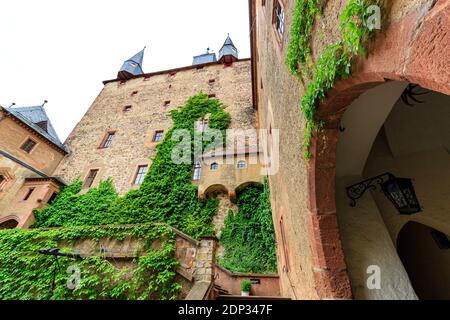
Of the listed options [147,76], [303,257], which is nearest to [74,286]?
[303,257]

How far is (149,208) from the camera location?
37.2 ft

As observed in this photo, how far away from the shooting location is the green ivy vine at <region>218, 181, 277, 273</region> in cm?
838

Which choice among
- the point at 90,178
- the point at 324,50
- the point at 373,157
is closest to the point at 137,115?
the point at 90,178

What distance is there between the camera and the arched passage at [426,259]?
3.90 meters

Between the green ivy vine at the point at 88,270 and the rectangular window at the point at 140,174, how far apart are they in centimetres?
646

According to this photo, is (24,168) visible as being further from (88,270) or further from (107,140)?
(88,270)

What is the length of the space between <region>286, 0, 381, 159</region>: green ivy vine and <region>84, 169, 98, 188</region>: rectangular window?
14977 mm

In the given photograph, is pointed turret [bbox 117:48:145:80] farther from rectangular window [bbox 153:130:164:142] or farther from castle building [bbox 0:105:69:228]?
rectangular window [bbox 153:130:164:142]

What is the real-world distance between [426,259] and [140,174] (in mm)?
13375

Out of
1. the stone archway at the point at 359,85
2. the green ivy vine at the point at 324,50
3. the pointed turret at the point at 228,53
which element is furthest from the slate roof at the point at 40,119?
the stone archway at the point at 359,85

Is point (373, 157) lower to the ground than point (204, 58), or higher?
lower

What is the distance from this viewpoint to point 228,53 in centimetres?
1941

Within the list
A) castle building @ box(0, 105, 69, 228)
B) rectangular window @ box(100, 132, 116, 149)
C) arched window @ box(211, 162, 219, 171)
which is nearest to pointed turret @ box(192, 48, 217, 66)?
rectangular window @ box(100, 132, 116, 149)

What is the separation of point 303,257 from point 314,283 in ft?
1.65
